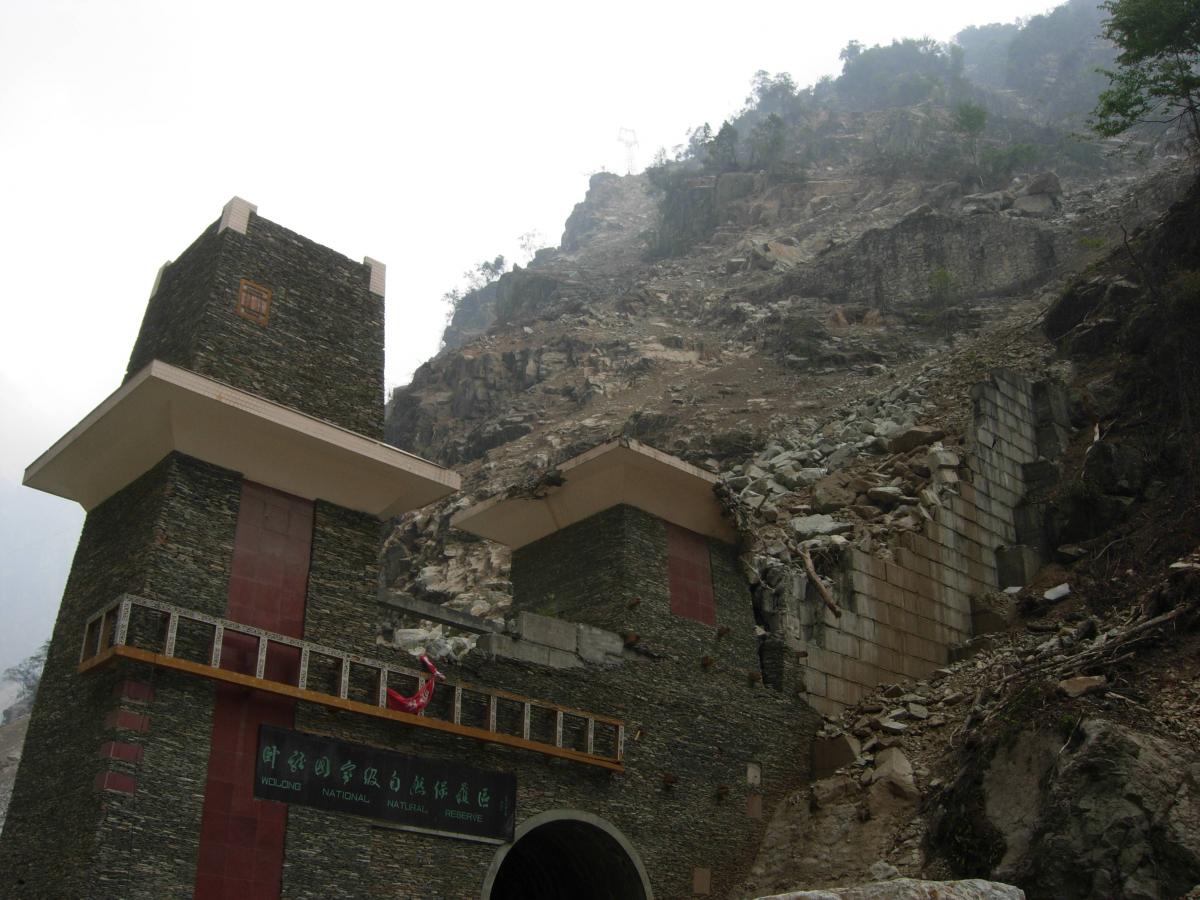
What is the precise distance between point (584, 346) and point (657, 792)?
35.2 meters

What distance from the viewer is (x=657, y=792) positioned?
15.5 metres

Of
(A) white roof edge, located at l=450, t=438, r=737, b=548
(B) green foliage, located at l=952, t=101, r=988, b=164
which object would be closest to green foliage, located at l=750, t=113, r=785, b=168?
(B) green foliage, located at l=952, t=101, r=988, b=164

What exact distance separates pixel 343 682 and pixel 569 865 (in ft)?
16.5

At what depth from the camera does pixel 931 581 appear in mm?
19922

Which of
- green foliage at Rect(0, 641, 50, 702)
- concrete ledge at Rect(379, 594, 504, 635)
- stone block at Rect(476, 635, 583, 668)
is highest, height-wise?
green foliage at Rect(0, 641, 50, 702)

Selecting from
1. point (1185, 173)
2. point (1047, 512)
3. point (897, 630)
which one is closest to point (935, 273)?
point (1185, 173)

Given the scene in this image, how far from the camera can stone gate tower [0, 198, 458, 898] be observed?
11375mm

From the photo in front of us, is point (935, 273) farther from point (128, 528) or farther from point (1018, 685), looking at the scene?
point (128, 528)

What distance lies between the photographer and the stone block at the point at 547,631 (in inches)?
593

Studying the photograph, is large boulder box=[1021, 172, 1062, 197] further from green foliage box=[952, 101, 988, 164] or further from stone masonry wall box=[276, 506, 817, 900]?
stone masonry wall box=[276, 506, 817, 900]

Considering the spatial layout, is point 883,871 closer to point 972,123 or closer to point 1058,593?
point 1058,593

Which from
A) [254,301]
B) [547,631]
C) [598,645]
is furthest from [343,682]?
[254,301]

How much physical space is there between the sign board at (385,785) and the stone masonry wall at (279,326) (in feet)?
14.0

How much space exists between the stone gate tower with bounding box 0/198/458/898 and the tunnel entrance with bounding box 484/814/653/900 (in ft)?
12.2
